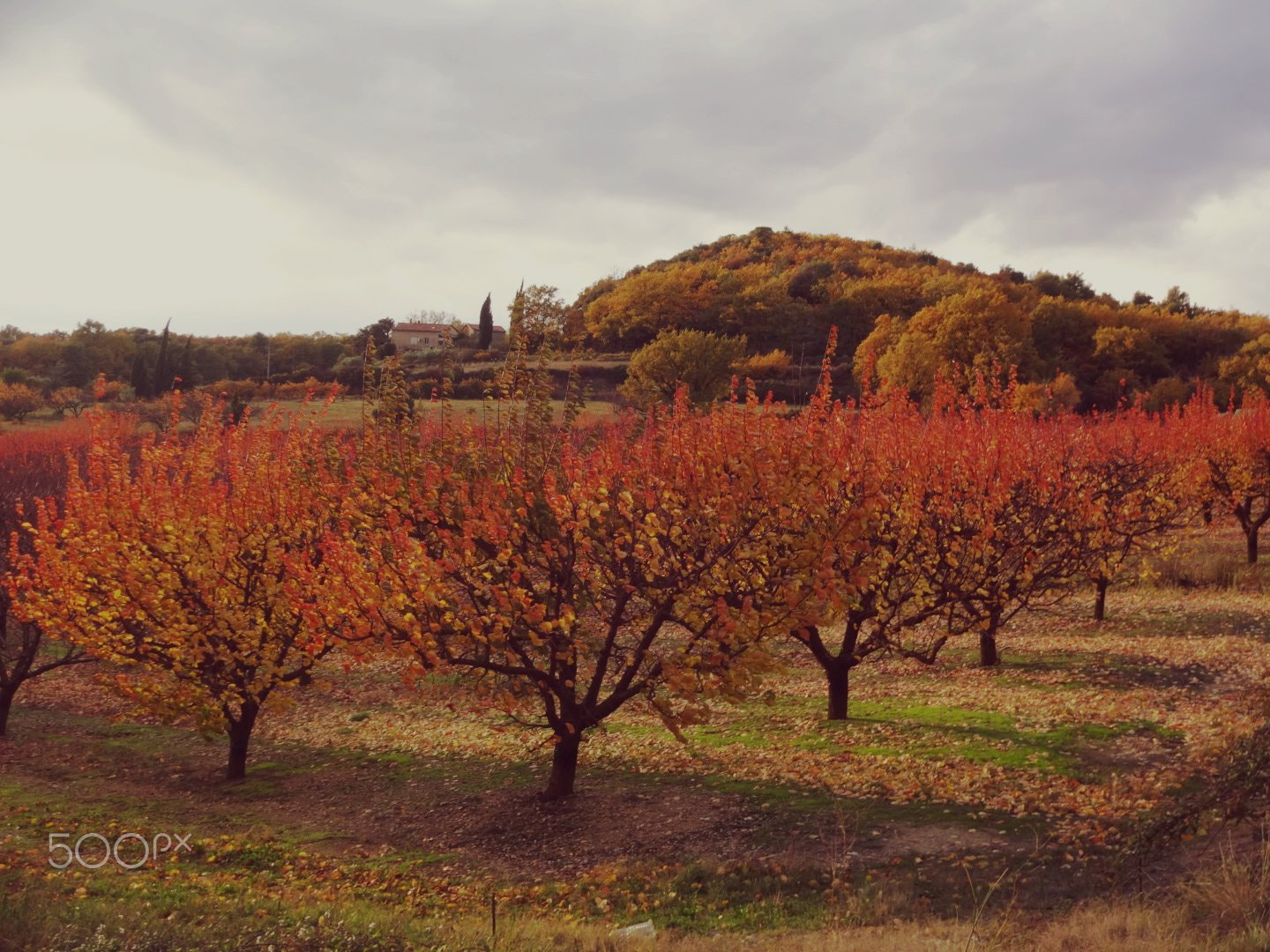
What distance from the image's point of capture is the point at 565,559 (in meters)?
13.5

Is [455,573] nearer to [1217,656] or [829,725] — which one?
[829,725]

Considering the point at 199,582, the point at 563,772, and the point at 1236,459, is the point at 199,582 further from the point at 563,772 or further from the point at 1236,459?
the point at 1236,459

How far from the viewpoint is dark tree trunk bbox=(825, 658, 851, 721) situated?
762 inches

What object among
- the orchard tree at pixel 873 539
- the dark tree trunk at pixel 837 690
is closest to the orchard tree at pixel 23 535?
the orchard tree at pixel 873 539

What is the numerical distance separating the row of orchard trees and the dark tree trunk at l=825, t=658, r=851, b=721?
0.09 meters

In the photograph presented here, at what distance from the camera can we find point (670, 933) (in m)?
9.74

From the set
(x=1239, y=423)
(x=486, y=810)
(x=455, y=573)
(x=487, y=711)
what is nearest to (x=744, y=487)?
(x=455, y=573)

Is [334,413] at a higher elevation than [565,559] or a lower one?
higher

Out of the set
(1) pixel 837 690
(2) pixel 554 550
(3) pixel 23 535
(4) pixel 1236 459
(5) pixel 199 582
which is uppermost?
(4) pixel 1236 459

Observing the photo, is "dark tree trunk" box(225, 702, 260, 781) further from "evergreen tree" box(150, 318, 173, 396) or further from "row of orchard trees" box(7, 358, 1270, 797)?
"evergreen tree" box(150, 318, 173, 396)

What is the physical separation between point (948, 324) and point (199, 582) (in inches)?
2810

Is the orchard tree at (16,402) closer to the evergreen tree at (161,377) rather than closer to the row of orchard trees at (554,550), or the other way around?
the evergreen tree at (161,377)

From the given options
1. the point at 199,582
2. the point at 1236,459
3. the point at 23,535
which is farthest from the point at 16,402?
the point at 1236,459

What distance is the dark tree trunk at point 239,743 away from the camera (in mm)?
18844
